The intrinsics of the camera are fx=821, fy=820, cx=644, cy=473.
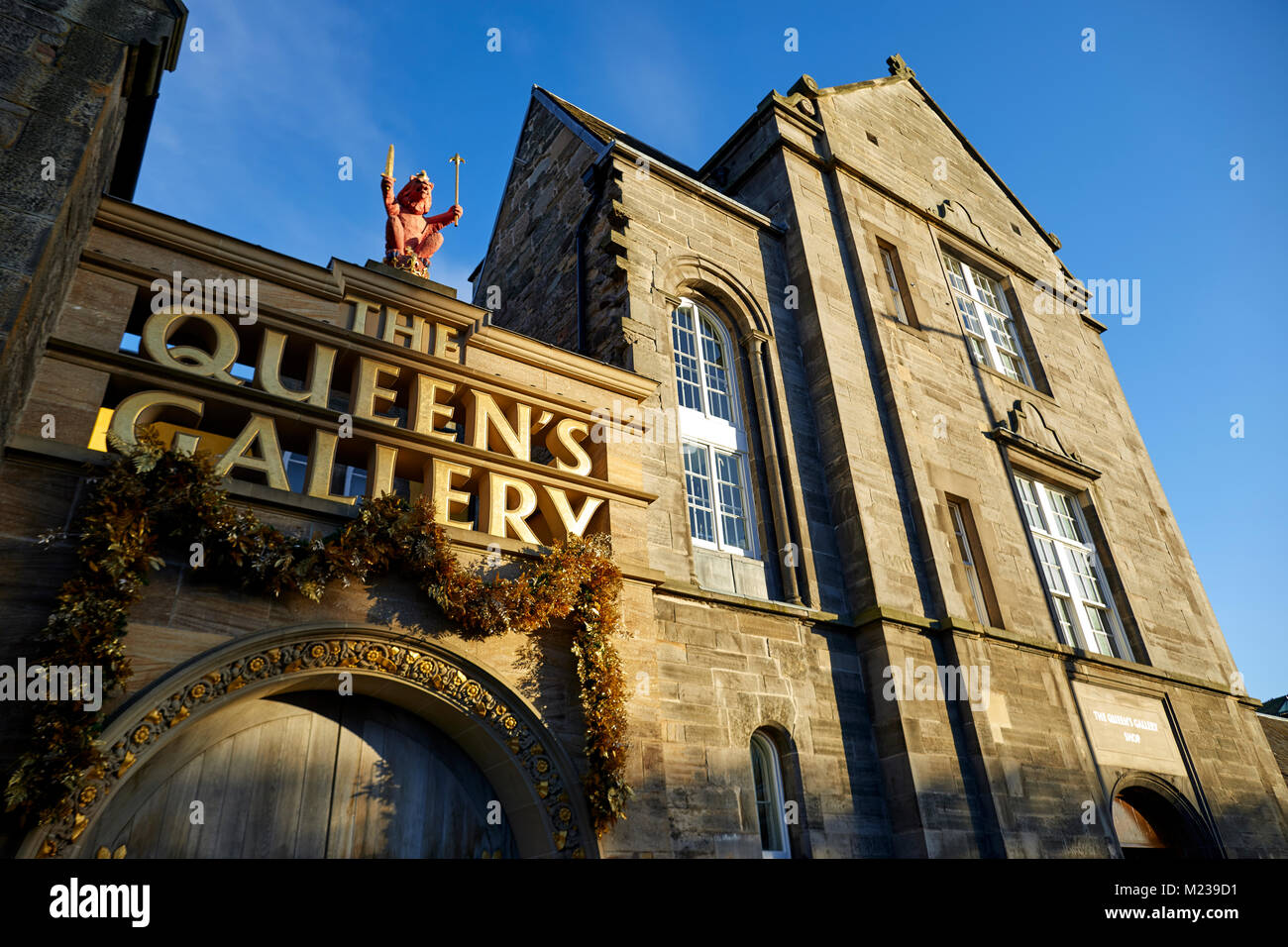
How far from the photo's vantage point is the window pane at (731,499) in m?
10.1

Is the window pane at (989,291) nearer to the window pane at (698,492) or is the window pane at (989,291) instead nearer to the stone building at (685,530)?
the stone building at (685,530)

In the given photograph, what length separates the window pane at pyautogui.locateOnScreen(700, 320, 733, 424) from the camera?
36.1 ft

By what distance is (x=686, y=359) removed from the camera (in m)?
11.1

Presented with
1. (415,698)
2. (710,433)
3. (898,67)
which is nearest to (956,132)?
(898,67)

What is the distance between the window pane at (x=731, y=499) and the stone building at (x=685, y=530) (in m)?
0.06

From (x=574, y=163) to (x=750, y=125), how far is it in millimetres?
3189

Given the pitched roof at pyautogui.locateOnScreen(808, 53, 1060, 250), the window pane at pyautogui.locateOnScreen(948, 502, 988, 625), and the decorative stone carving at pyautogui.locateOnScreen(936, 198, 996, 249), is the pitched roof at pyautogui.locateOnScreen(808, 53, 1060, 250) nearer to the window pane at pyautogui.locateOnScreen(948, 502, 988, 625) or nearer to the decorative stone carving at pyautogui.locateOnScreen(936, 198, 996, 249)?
the decorative stone carving at pyautogui.locateOnScreen(936, 198, 996, 249)

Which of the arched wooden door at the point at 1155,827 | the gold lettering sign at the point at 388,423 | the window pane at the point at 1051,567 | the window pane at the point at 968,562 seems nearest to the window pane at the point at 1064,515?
the window pane at the point at 1051,567

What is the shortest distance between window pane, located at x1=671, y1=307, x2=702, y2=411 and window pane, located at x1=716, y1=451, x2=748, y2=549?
2.69ft
